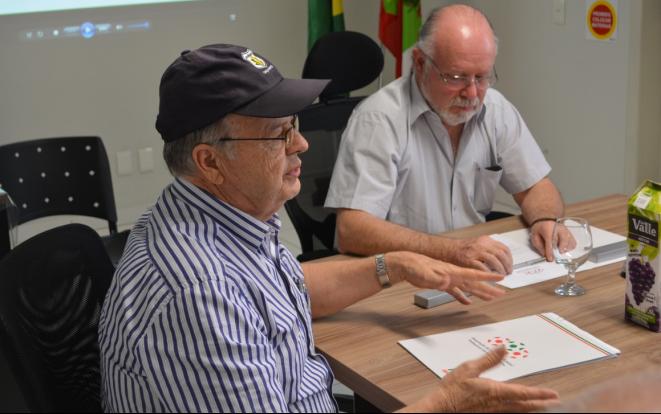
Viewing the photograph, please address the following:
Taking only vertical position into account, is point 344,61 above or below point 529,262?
above

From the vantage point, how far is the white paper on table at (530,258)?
203 cm

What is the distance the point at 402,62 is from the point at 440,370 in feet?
11.7

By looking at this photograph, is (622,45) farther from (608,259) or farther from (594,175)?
(608,259)

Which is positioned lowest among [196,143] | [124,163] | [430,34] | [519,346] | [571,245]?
[124,163]

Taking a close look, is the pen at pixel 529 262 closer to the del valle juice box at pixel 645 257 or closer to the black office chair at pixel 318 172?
the del valle juice box at pixel 645 257

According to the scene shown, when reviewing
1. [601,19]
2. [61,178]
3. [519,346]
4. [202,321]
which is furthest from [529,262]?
[601,19]

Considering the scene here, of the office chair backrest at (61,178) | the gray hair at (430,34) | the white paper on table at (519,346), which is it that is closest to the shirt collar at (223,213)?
the white paper on table at (519,346)

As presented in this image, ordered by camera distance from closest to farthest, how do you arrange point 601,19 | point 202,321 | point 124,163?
point 202,321
point 601,19
point 124,163

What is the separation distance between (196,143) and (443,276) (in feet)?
2.06

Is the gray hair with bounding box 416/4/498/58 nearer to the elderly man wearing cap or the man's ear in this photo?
the elderly man wearing cap

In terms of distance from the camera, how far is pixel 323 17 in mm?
4902

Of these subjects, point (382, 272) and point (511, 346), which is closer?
point (511, 346)

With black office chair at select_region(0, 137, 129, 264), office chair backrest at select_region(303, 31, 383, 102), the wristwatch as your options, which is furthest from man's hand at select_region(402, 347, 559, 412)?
black office chair at select_region(0, 137, 129, 264)

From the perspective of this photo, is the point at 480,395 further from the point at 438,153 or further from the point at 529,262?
the point at 438,153
